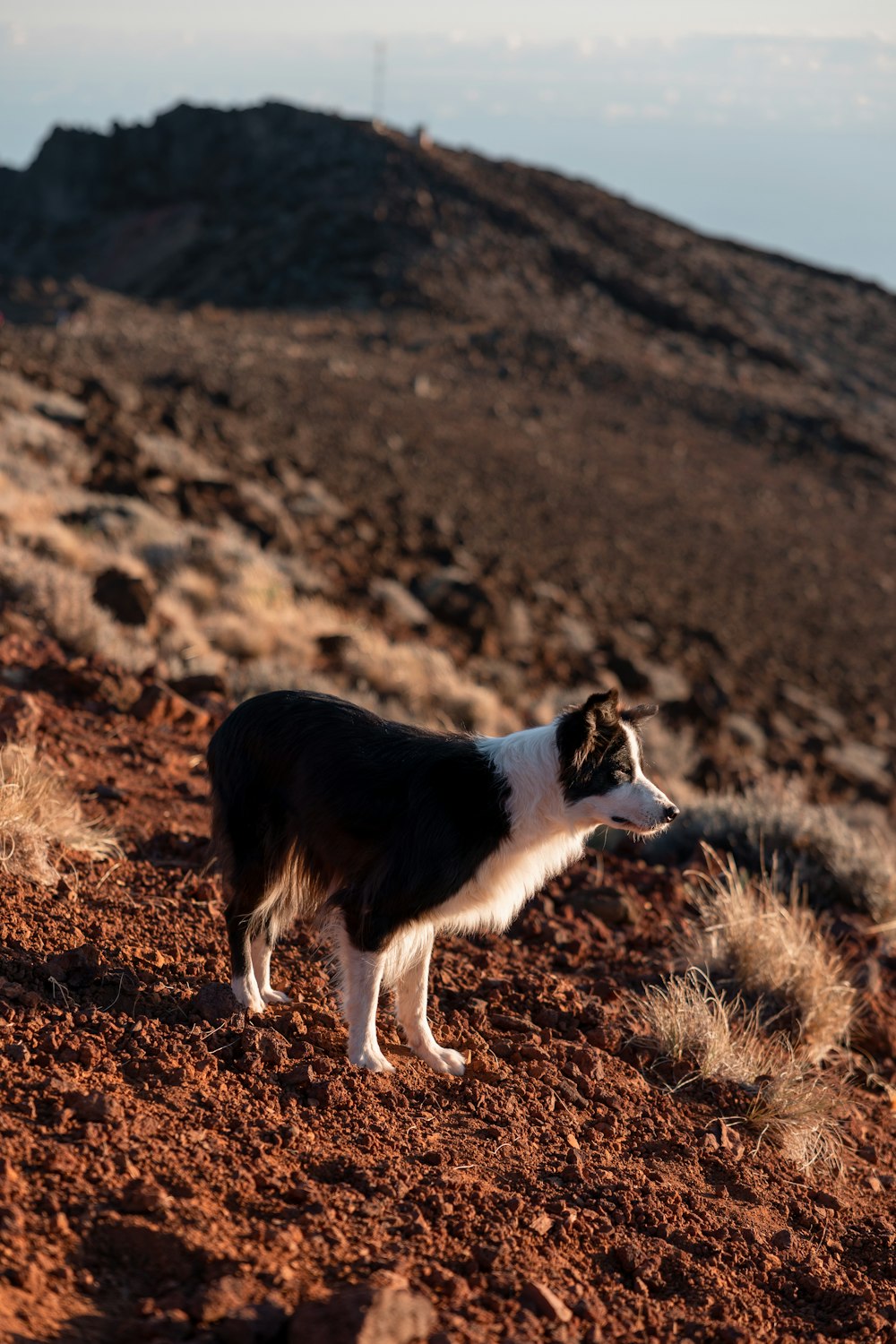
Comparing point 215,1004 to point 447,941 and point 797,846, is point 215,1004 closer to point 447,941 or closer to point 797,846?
point 447,941

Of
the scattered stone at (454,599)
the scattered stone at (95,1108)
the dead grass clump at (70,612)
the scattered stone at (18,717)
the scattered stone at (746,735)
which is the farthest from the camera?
the scattered stone at (454,599)

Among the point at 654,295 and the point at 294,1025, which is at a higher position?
the point at 654,295

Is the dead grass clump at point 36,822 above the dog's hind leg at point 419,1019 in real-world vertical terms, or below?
above

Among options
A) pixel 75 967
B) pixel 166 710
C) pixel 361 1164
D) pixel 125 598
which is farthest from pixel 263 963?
pixel 125 598

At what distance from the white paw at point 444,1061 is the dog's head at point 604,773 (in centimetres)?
107

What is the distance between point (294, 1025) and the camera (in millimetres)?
4863

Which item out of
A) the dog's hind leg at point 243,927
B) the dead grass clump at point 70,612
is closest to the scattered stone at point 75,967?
the dog's hind leg at point 243,927

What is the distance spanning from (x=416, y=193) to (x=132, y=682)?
50.6m

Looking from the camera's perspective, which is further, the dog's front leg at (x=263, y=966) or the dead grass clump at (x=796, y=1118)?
the dead grass clump at (x=796, y=1118)

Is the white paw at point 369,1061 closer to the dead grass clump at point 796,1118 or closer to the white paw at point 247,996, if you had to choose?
the white paw at point 247,996

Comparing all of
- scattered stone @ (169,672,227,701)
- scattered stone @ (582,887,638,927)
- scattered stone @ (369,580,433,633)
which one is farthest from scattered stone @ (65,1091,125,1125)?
scattered stone @ (369,580,433,633)

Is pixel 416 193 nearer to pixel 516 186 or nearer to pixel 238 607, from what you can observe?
pixel 516 186

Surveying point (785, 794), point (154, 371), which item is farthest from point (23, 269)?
point (785, 794)

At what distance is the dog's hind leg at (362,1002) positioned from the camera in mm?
4641
